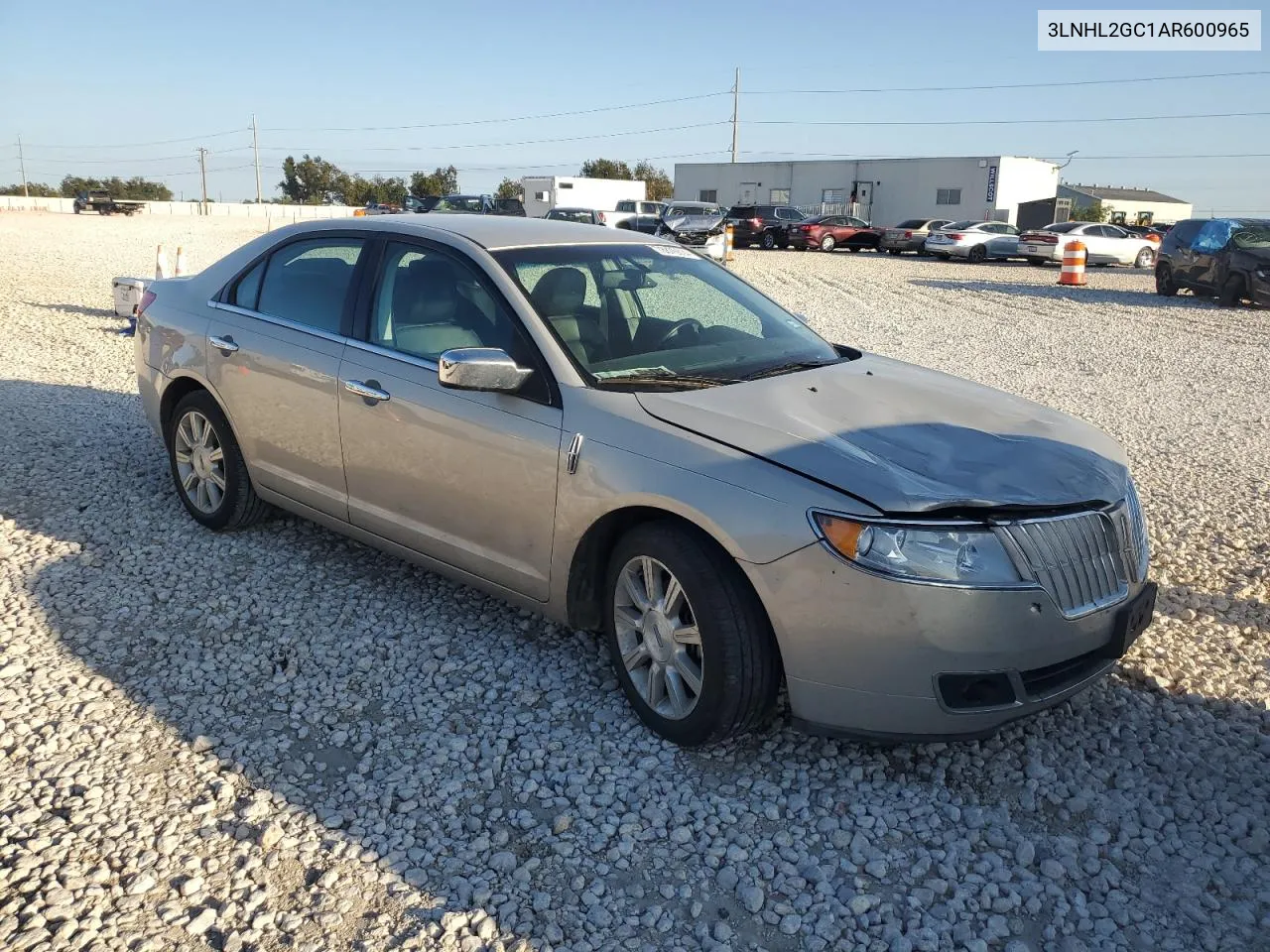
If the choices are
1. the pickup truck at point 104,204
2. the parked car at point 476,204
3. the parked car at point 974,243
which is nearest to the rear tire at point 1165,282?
the parked car at point 974,243

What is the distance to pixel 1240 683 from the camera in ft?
13.4

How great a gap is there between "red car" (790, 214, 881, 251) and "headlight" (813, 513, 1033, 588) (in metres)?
35.3

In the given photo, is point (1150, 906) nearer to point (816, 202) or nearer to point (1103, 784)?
point (1103, 784)

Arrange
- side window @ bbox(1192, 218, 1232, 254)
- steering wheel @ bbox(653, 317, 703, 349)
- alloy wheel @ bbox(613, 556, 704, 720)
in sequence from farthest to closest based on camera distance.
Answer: side window @ bbox(1192, 218, 1232, 254) → steering wheel @ bbox(653, 317, 703, 349) → alloy wheel @ bbox(613, 556, 704, 720)

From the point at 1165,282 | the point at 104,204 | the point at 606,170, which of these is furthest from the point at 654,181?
the point at 1165,282

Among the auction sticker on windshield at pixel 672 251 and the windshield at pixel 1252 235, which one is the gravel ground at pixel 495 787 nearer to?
the auction sticker on windshield at pixel 672 251

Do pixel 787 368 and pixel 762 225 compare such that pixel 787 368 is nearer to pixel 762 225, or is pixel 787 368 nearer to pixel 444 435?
pixel 444 435

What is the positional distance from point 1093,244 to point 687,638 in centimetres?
3228

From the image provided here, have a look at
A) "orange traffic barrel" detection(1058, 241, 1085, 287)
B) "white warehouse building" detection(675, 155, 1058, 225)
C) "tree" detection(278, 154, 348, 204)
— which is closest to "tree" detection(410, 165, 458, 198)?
"tree" detection(278, 154, 348, 204)

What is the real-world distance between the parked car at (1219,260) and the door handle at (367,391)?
691 inches

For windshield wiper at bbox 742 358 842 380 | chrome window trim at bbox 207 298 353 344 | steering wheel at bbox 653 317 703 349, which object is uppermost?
steering wheel at bbox 653 317 703 349

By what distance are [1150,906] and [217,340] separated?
4526 millimetres

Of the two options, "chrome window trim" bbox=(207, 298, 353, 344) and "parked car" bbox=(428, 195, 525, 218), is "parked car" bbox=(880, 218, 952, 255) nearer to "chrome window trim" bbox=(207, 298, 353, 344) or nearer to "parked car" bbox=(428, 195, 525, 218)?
"parked car" bbox=(428, 195, 525, 218)

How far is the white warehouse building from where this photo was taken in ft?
158
